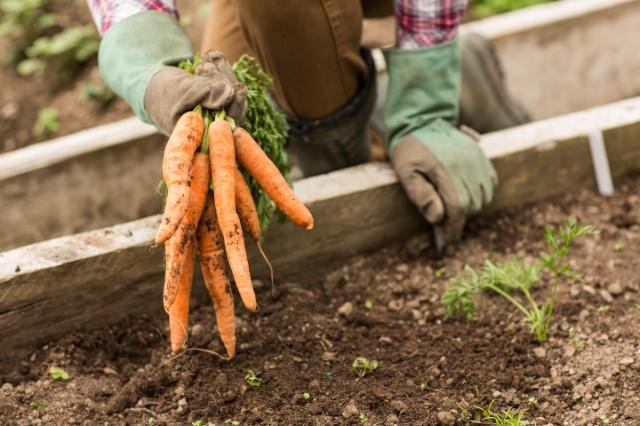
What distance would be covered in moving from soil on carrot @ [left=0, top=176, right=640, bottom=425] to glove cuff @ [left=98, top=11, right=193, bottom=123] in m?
0.65

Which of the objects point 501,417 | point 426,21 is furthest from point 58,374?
point 426,21

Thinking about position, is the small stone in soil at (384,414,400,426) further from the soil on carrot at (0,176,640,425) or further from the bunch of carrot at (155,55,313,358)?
the bunch of carrot at (155,55,313,358)

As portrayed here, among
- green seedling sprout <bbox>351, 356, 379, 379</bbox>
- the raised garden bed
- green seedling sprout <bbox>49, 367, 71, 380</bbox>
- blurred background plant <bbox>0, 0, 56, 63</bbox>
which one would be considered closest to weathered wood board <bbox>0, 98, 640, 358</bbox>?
the raised garden bed

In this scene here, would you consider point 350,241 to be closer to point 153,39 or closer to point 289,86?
point 289,86

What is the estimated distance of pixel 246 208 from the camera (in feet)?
6.42

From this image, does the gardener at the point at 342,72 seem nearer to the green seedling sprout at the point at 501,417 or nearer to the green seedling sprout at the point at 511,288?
the green seedling sprout at the point at 511,288

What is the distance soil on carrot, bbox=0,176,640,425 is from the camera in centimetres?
190

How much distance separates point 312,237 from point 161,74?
A: 28.2 inches

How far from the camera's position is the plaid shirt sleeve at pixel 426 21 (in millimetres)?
2463

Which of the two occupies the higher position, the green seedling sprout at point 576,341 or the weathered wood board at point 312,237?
the weathered wood board at point 312,237

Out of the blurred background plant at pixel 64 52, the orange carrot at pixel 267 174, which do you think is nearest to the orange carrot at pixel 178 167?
the orange carrot at pixel 267 174

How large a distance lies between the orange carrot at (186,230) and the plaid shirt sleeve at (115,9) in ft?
1.89

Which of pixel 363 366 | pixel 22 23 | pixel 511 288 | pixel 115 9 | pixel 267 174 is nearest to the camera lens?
pixel 267 174

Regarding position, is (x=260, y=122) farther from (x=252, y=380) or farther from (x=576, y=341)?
(x=576, y=341)
